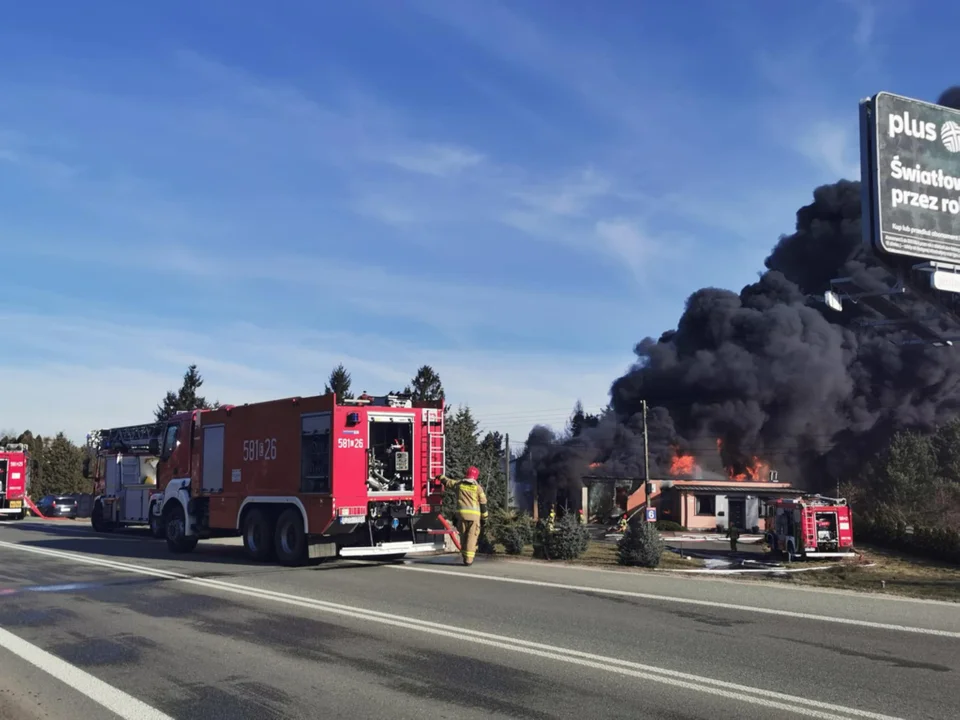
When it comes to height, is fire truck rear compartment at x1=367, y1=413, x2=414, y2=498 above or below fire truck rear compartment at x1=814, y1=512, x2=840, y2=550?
above

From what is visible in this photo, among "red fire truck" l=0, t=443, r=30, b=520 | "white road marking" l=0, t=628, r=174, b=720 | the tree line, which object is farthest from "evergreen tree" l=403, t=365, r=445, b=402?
"white road marking" l=0, t=628, r=174, b=720

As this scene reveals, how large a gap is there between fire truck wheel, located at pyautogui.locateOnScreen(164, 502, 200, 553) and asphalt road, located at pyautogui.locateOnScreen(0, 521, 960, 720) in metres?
4.50

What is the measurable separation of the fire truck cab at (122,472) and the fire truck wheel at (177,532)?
3205mm

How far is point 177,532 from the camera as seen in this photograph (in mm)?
16547

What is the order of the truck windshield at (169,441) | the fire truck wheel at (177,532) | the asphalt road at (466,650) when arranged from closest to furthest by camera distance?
1. the asphalt road at (466,650)
2. the fire truck wheel at (177,532)
3. the truck windshield at (169,441)

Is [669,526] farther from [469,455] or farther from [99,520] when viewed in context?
[99,520]

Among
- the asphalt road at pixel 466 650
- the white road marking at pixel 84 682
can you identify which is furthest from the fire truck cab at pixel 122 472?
the white road marking at pixel 84 682

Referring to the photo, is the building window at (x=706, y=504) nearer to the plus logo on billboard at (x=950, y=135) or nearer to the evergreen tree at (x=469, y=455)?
the evergreen tree at (x=469, y=455)

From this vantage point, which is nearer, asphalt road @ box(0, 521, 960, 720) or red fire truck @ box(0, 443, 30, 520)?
asphalt road @ box(0, 521, 960, 720)

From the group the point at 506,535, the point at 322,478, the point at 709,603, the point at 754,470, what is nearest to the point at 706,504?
the point at 754,470

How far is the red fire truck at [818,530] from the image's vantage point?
24031mm

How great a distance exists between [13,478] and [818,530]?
2753cm

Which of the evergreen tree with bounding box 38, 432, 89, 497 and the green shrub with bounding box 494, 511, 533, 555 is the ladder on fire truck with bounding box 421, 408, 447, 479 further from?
the evergreen tree with bounding box 38, 432, 89, 497

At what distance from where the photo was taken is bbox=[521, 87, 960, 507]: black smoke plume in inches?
2429
